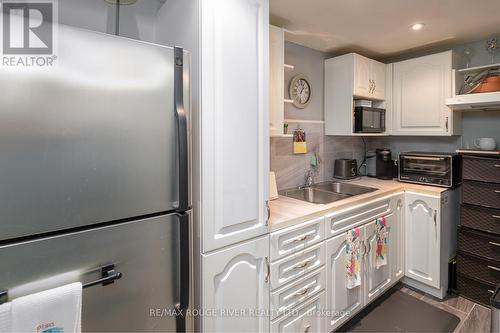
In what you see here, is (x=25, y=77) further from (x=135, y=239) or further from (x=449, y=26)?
(x=449, y=26)

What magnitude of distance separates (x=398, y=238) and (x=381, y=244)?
0.36 metres

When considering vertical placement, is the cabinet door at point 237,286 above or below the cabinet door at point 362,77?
below

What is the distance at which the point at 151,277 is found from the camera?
101cm

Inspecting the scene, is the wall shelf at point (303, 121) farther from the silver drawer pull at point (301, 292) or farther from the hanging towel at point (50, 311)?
the hanging towel at point (50, 311)

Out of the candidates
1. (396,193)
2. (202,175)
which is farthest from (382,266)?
(202,175)

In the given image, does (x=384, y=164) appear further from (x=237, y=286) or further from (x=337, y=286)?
(x=237, y=286)

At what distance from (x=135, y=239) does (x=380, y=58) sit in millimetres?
3129

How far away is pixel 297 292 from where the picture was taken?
1651mm

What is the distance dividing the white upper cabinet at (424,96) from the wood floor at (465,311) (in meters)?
1.47

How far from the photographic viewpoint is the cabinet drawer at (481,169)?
2.12 metres

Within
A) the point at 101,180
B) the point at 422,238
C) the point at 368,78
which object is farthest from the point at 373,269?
the point at 101,180

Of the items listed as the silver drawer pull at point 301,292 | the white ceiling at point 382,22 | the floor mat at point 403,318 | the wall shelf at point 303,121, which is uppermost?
the white ceiling at point 382,22

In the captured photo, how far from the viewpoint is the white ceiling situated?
1.80 metres

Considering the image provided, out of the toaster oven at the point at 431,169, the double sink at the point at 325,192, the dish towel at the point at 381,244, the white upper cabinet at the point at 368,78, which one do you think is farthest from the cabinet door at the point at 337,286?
the white upper cabinet at the point at 368,78
